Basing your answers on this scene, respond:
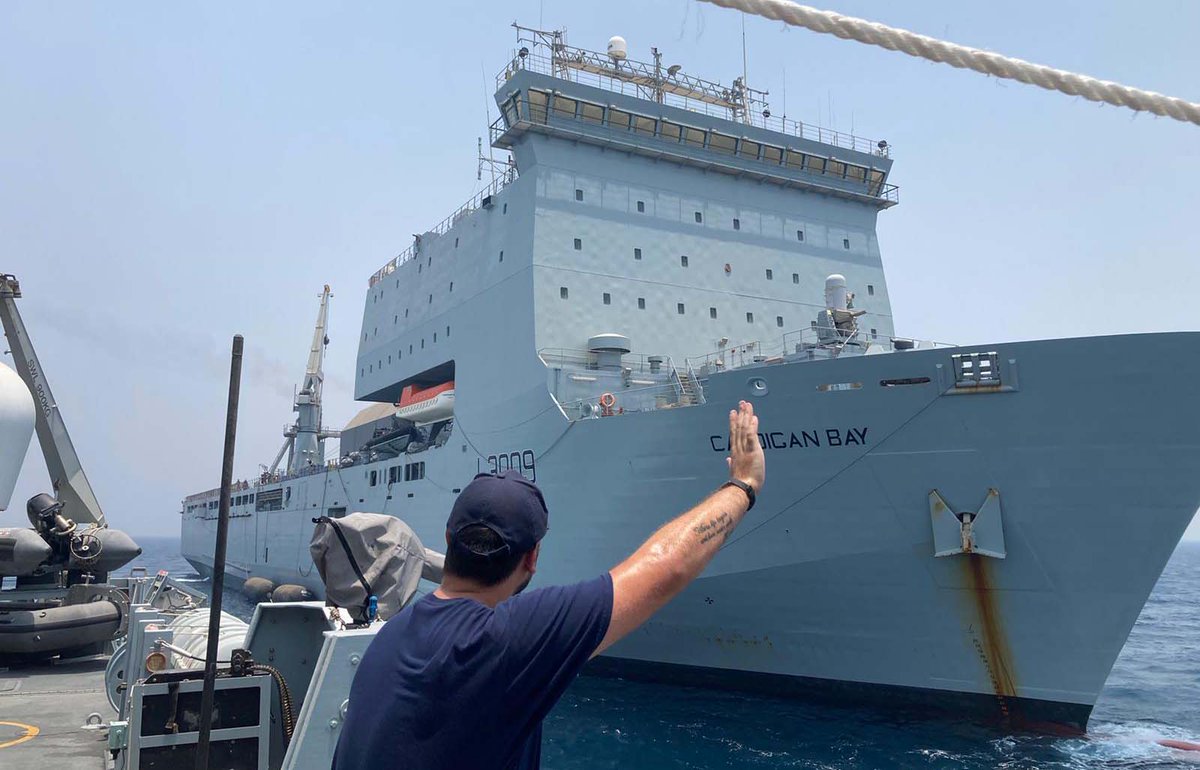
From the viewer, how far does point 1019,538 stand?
10.7 m

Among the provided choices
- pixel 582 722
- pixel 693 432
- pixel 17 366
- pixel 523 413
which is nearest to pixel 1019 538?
pixel 693 432

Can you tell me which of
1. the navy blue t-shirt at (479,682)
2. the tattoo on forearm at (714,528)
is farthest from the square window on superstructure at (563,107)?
the navy blue t-shirt at (479,682)

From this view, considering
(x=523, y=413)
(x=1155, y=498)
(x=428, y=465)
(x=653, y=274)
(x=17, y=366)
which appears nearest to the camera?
(x=1155, y=498)

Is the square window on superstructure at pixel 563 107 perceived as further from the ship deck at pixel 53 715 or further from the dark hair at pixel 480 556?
the dark hair at pixel 480 556

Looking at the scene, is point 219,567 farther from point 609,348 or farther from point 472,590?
point 609,348

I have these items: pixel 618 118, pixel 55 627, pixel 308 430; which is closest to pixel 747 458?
pixel 55 627

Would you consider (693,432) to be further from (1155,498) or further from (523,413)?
(1155,498)

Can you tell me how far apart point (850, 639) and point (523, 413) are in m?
7.32

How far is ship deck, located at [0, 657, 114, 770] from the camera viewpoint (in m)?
6.38

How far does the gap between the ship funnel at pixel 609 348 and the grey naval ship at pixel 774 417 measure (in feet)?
0.18

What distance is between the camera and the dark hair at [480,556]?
5.19 ft

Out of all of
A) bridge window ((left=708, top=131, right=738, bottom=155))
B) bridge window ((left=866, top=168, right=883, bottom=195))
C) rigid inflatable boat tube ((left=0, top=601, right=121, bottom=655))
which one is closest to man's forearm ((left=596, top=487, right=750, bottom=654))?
rigid inflatable boat tube ((left=0, top=601, right=121, bottom=655))

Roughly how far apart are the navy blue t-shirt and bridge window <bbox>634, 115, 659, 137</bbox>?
1787 centimetres

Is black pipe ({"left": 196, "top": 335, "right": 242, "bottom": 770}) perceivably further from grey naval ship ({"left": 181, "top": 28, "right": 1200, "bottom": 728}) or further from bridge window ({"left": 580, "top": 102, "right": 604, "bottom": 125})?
bridge window ({"left": 580, "top": 102, "right": 604, "bottom": 125})
